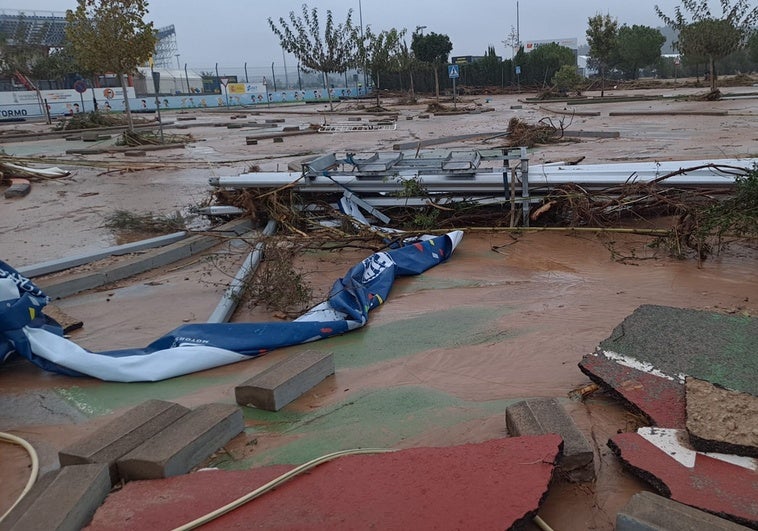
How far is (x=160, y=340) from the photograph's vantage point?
197 inches

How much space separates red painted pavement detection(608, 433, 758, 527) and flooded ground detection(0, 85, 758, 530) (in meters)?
0.12

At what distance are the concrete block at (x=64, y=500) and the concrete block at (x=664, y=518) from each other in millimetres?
2257

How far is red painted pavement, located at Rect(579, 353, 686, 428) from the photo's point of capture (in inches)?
127

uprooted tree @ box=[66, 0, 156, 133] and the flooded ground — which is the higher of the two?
uprooted tree @ box=[66, 0, 156, 133]

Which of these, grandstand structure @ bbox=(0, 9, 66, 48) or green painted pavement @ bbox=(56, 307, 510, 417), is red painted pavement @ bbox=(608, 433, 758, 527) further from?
grandstand structure @ bbox=(0, 9, 66, 48)

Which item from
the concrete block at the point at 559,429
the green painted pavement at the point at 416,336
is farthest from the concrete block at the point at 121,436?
the concrete block at the point at 559,429

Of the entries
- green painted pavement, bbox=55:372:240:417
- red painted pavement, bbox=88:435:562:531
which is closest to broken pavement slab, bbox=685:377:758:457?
red painted pavement, bbox=88:435:562:531

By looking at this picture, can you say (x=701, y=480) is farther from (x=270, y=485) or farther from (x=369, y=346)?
(x=369, y=346)

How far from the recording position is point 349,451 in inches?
125

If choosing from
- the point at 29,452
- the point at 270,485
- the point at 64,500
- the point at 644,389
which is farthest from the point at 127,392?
the point at 644,389

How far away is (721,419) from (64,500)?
301 cm

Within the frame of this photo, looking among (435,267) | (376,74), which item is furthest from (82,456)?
(376,74)

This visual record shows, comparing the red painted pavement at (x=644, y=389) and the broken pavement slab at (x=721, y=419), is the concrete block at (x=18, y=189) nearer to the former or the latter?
the red painted pavement at (x=644, y=389)

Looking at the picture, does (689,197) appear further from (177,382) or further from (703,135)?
(703,135)
